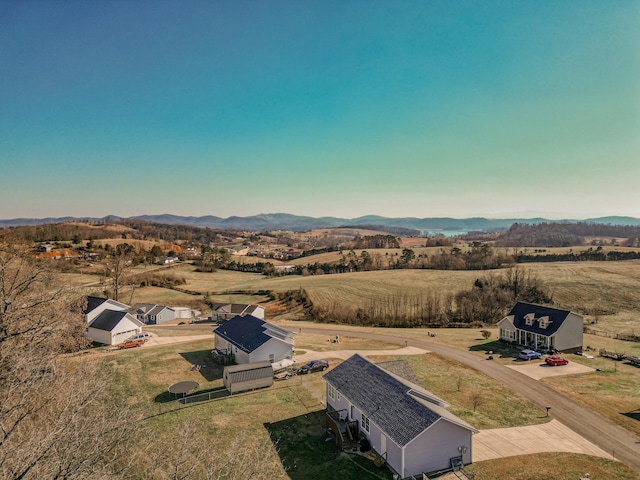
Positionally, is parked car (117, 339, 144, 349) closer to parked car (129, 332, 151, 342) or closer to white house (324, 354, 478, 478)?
parked car (129, 332, 151, 342)

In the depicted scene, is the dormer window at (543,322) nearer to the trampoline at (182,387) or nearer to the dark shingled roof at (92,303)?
the trampoline at (182,387)

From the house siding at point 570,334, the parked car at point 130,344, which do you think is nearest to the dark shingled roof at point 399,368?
the house siding at point 570,334

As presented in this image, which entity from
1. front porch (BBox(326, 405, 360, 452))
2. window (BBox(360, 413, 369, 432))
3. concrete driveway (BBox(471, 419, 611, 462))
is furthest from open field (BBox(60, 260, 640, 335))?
window (BBox(360, 413, 369, 432))

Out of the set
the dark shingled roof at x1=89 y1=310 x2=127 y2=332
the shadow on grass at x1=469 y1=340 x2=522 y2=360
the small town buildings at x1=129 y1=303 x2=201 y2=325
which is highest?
the dark shingled roof at x1=89 y1=310 x2=127 y2=332


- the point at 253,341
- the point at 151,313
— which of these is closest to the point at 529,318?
the point at 253,341

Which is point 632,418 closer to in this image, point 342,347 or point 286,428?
point 286,428

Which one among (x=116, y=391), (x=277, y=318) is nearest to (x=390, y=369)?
(x=116, y=391)
